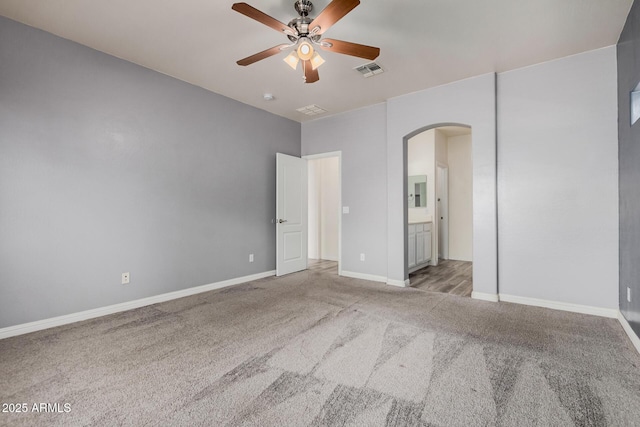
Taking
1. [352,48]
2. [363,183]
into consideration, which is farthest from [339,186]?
[352,48]

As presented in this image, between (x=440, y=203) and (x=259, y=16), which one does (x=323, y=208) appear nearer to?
(x=440, y=203)

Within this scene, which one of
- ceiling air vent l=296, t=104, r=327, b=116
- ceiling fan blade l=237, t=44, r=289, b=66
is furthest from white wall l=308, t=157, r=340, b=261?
ceiling fan blade l=237, t=44, r=289, b=66

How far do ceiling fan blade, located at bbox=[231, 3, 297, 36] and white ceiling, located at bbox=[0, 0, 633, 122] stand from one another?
341mm

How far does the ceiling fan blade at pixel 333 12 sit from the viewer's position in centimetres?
183

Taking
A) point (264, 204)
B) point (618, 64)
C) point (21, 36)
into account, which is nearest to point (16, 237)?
point (21, 36)

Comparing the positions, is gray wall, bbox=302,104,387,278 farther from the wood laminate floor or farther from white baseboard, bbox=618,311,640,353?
white baseboard, bbox=618,311,640,353

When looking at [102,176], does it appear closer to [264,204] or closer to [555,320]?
[264,204]

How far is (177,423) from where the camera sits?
59.3 inches

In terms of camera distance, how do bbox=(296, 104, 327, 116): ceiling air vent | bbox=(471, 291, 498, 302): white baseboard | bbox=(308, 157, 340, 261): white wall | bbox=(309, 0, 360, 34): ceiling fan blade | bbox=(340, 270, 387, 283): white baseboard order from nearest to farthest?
bbox=(309, 0, 360, 34): ceiling fan blade, bbox=(471, 291, 498, 302): white baseboard, bbox=(340, 270, 387, 283): white baseboard, bbox=(296, 104, 327, 116): ceiling air vent, bbox=(308, 157, 340, 261): white wall

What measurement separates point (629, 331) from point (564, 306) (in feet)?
2.26

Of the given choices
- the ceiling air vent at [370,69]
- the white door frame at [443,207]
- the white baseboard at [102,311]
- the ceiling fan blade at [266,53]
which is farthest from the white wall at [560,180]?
the white baseboard at [102,311]

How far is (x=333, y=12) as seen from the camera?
6.35ft

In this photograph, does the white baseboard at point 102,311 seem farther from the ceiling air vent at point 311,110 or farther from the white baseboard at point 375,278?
the ceiling air vent at point 311,110

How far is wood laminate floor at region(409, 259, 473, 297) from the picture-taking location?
416cm
